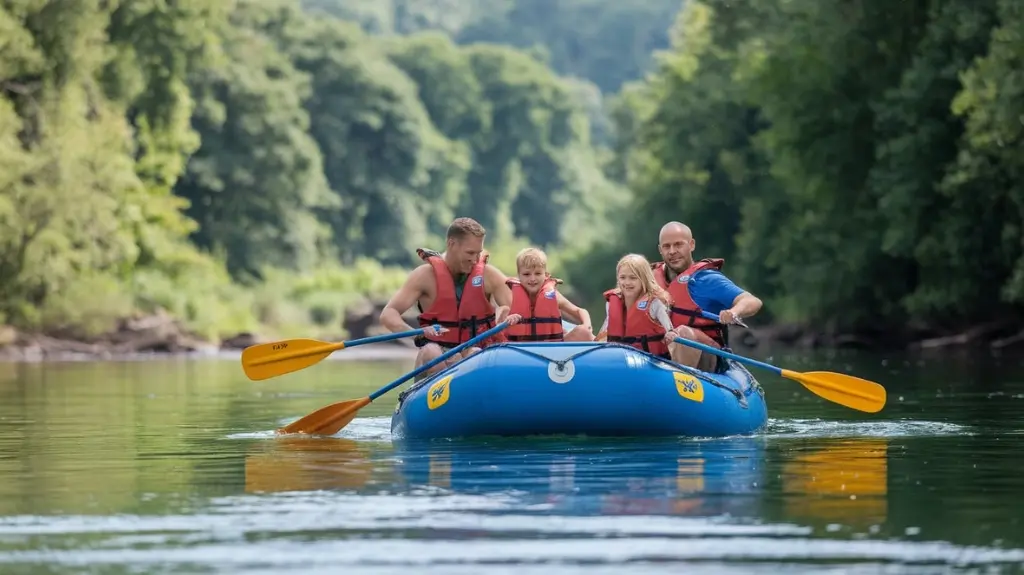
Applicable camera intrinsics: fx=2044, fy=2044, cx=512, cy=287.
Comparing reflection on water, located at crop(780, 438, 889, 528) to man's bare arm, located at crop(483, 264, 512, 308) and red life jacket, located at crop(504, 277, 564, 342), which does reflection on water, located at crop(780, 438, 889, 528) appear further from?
man's bare arm, located at crop(483, 264, 512, 308)

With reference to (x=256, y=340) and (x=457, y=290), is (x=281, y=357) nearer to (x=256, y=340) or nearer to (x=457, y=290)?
(x=457, y=290)

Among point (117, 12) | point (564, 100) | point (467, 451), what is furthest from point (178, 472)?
point (564, 100)

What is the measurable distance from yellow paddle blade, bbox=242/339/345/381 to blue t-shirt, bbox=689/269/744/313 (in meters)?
2.63

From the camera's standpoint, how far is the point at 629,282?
13.7m

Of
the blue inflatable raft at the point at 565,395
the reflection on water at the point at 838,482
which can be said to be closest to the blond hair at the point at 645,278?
the blue inflatable raft at the point at 565,395

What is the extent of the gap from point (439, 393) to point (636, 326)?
5.21ft

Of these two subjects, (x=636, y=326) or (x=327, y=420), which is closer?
(x=636, y=326)

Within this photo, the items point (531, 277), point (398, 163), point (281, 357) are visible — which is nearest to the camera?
point (531, 277)

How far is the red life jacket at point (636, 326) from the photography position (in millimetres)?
13852

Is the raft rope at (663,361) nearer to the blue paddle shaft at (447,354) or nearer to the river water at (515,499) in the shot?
the blue paddle shaft at (447,354)

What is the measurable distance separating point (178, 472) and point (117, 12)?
3098cm

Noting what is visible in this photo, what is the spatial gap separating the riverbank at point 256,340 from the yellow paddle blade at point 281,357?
20.2m

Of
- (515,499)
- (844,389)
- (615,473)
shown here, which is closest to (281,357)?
(844,389)

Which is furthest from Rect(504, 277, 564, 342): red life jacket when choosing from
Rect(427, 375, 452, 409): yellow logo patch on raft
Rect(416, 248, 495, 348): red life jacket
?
Rect(427, 375, 452, 409): yellow logo patch on raft
